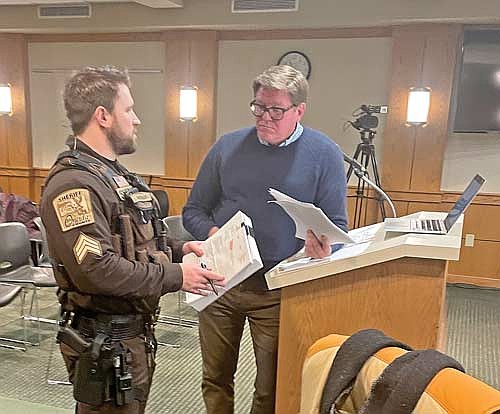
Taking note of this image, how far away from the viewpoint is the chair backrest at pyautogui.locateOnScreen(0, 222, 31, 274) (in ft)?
10.2

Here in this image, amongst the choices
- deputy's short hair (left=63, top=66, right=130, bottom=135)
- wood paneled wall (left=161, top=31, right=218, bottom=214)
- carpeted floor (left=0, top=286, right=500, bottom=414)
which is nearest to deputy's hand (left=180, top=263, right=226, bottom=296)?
deputy's short hair (left=63, top=66, right=130, bottom=135)

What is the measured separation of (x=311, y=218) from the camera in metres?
1.44

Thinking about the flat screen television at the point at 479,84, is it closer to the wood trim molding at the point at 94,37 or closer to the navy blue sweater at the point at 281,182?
the wood trim molding at the point at 94,37

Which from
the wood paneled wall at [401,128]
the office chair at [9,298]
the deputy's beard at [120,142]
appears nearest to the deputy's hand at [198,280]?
the deputy's beard at [120,142]

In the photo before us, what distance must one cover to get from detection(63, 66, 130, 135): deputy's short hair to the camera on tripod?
3382 millimetres

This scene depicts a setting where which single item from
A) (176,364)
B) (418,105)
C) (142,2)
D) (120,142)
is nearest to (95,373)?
(120,142)

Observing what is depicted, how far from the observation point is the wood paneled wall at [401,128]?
451 centimetres

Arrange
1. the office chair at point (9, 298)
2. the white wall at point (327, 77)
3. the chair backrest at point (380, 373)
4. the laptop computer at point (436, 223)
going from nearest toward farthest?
the chair backrest at point (380, 373), the laptop computer at point (436, 223), the office chair at point (9, 298), the white wall at point (327, 77)

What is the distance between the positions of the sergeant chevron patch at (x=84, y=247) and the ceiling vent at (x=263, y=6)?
3.76 meters

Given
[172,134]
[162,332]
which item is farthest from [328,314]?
[172,134]

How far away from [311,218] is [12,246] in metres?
2.35

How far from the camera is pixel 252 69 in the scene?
202 inches

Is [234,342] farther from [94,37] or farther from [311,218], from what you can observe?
[94,37]

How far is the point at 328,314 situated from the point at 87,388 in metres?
0.72
